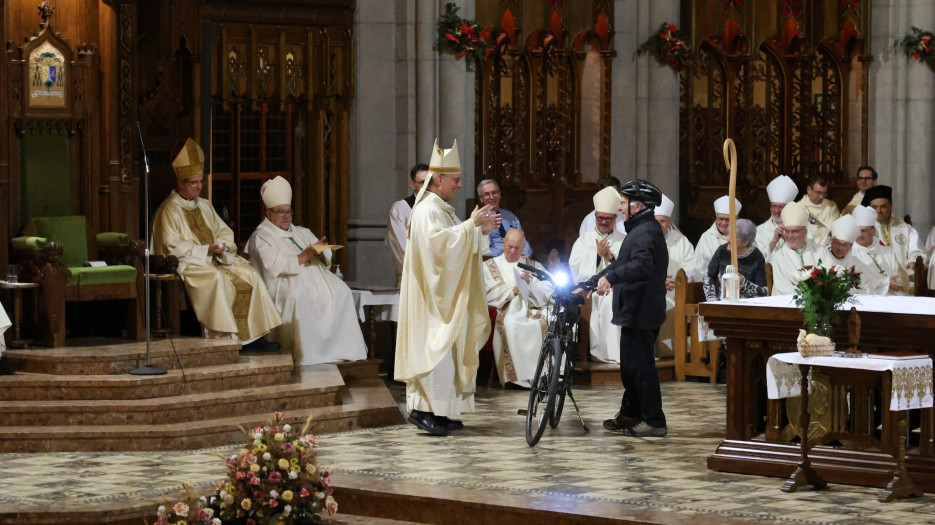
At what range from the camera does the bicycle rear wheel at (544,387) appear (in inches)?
362

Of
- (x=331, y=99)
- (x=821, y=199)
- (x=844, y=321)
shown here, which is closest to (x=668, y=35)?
(x=821, y=199)

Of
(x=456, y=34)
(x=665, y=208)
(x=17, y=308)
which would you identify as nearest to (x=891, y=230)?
(x=665, y=208)

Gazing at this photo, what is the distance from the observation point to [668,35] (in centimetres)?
1438

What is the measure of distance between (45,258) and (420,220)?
2.37 m

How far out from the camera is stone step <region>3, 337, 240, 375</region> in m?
9.72

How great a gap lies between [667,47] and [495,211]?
311 cm

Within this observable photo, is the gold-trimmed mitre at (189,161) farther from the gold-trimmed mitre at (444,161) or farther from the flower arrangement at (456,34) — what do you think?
the flower arrangement at (456,34)

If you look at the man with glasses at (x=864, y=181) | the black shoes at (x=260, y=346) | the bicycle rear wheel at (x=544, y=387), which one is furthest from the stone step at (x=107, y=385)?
the man with glasses at (x=864, y=181)

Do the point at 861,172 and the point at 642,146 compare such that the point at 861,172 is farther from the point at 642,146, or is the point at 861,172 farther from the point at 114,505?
the point at 114,505

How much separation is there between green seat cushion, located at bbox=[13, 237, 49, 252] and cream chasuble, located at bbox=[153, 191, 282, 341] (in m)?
0.97

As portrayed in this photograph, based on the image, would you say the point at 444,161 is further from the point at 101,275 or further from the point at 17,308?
the point at 17,308

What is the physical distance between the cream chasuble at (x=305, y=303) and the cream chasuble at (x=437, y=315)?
1.72 m

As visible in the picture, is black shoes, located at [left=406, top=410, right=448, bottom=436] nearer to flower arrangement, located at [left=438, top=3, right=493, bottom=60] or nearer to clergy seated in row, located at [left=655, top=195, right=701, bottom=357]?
clergy seated in row, located at [left=655, top=195, right=701, bottom=357]

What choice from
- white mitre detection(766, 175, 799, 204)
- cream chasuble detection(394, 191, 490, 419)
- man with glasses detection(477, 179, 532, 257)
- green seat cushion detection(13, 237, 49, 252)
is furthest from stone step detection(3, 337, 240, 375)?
white mitre detection(766, 175, 799, 204)
